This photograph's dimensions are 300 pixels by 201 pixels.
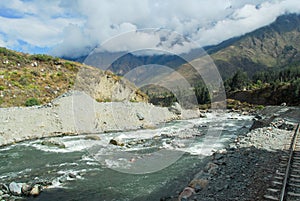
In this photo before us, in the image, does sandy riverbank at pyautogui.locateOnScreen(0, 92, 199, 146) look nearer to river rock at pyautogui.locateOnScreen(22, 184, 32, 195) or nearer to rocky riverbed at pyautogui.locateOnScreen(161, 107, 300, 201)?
river rock at pyautogui.locateOnScreen(22, 184, 32, 195)

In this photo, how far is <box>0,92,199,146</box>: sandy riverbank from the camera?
20.1 m

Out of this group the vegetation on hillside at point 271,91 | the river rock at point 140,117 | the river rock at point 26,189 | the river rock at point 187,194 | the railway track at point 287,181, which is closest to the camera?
the railway track at point 287,181

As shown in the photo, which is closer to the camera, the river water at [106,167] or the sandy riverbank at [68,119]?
the river water at [106,167]

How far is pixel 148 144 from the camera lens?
18.3 meters

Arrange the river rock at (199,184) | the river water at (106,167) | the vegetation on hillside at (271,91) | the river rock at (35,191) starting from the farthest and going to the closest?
the vegetation on hillside at (271,91)
the river water at (106,167)
the river rock at (35,191)
the river rock at (199,184)

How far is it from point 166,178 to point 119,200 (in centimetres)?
295

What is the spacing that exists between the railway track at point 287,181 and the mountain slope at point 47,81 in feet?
86.5

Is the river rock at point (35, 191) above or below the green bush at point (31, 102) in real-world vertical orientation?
below

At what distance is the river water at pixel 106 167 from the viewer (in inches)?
379

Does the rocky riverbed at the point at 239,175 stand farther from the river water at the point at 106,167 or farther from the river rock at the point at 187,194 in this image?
the river water at the point at 106,167

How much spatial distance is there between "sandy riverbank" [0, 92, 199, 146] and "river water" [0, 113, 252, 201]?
6.57 ft

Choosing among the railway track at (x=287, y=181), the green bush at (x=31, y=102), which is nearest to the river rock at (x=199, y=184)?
the railway track at (x=287, y=181)

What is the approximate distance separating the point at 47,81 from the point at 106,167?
27.3 m

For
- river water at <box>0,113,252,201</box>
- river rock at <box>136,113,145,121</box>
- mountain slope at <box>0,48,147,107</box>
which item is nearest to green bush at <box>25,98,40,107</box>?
mountain slope at <box>0,48,147,107</box>
